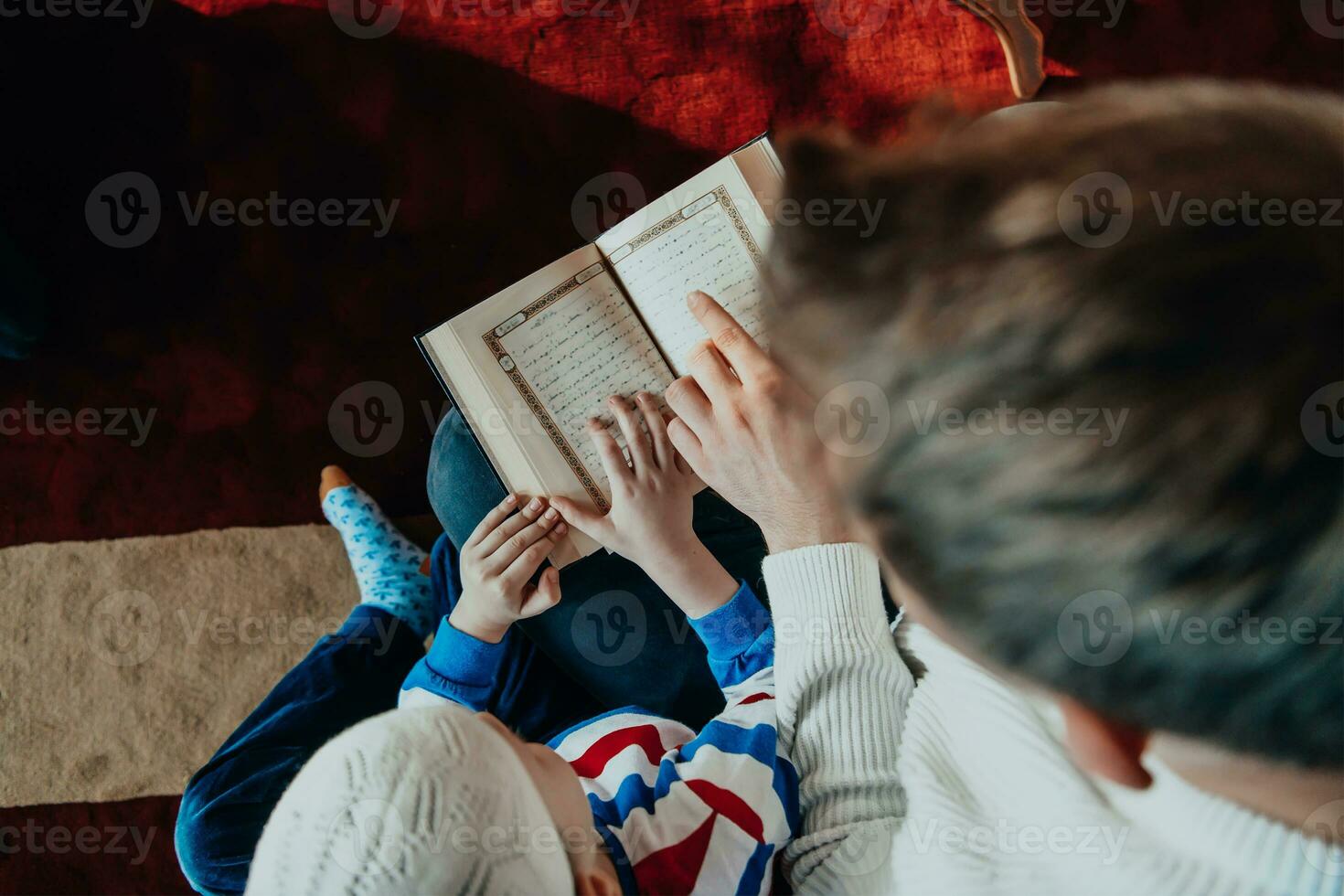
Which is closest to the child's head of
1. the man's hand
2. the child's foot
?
the man's hand

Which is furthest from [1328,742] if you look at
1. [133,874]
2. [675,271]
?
[133,874]

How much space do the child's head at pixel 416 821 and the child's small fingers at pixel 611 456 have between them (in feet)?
1.00

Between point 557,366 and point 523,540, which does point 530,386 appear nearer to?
point 557,366

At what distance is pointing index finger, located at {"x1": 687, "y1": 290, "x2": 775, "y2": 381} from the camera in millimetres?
743

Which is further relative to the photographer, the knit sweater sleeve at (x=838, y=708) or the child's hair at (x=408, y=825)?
the knit sweater sleeve at (x=838, y=708)

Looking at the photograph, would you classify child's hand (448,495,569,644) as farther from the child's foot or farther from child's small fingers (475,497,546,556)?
the child's foot

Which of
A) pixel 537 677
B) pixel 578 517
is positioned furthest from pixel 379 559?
pixel 578 517

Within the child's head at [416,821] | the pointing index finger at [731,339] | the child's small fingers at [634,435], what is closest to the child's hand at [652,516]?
the child's small fingers at [634,435]

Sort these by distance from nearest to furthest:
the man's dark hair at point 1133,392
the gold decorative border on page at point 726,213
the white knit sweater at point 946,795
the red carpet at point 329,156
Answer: the man's dark hair at point 1133,392 < the white knit sweater at point 946,795 < the gold decorative border on page at point 726,213 < the red carpet at point 329,156

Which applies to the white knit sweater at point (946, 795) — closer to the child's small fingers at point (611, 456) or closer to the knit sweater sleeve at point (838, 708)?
the knit sweater sleeve at point (838, 708)

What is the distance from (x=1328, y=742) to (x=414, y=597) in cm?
102

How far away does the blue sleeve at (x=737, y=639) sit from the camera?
796 millimetres

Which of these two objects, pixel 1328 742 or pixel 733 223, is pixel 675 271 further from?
pixel 1328 742

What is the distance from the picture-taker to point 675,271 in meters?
0.83
